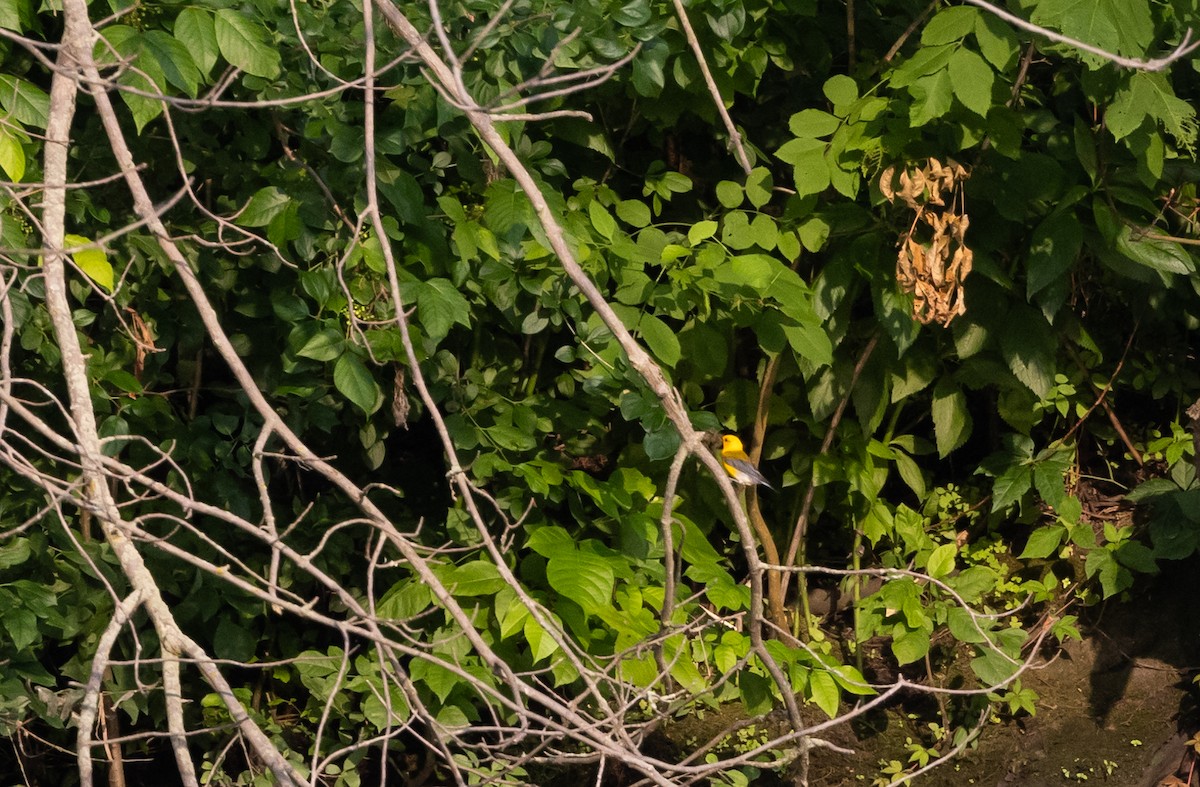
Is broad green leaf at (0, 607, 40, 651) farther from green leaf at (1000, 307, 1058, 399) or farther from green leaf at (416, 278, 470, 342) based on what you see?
green leaf at (1000, 307, 1058, 399)

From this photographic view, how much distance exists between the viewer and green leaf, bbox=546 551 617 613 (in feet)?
9.25

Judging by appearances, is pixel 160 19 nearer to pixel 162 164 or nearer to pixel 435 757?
pixel 162 164

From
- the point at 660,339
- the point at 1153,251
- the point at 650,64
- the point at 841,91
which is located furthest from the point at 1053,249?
the point at 650,64

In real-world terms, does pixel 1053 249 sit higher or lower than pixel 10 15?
lower

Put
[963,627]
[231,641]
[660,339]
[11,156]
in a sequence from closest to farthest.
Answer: [11,156]
[660,339]
[231,641]
[963,627]

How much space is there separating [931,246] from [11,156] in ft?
7.07

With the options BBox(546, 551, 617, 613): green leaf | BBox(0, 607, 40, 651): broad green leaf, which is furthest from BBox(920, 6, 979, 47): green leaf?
BBox(0, 607, 40, 651): broad green leaf

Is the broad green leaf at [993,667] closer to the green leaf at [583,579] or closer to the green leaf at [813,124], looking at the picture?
the green leaf at [583,579]

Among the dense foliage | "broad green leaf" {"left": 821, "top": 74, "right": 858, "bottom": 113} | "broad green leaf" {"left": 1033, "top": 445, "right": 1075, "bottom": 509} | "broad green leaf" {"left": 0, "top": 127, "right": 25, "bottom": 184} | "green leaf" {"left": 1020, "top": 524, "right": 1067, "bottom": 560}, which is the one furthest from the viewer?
"green leaf" {"left": 1020, "top": 524, "right": 1067, "bottom": 560}

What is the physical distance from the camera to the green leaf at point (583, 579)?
9.25ft

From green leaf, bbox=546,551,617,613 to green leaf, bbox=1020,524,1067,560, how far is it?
5.87 ft

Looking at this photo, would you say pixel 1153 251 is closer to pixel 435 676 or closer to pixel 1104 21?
pixel 1104 21

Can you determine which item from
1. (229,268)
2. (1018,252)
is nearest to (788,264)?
(1018,252)

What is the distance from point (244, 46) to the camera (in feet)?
8.04
